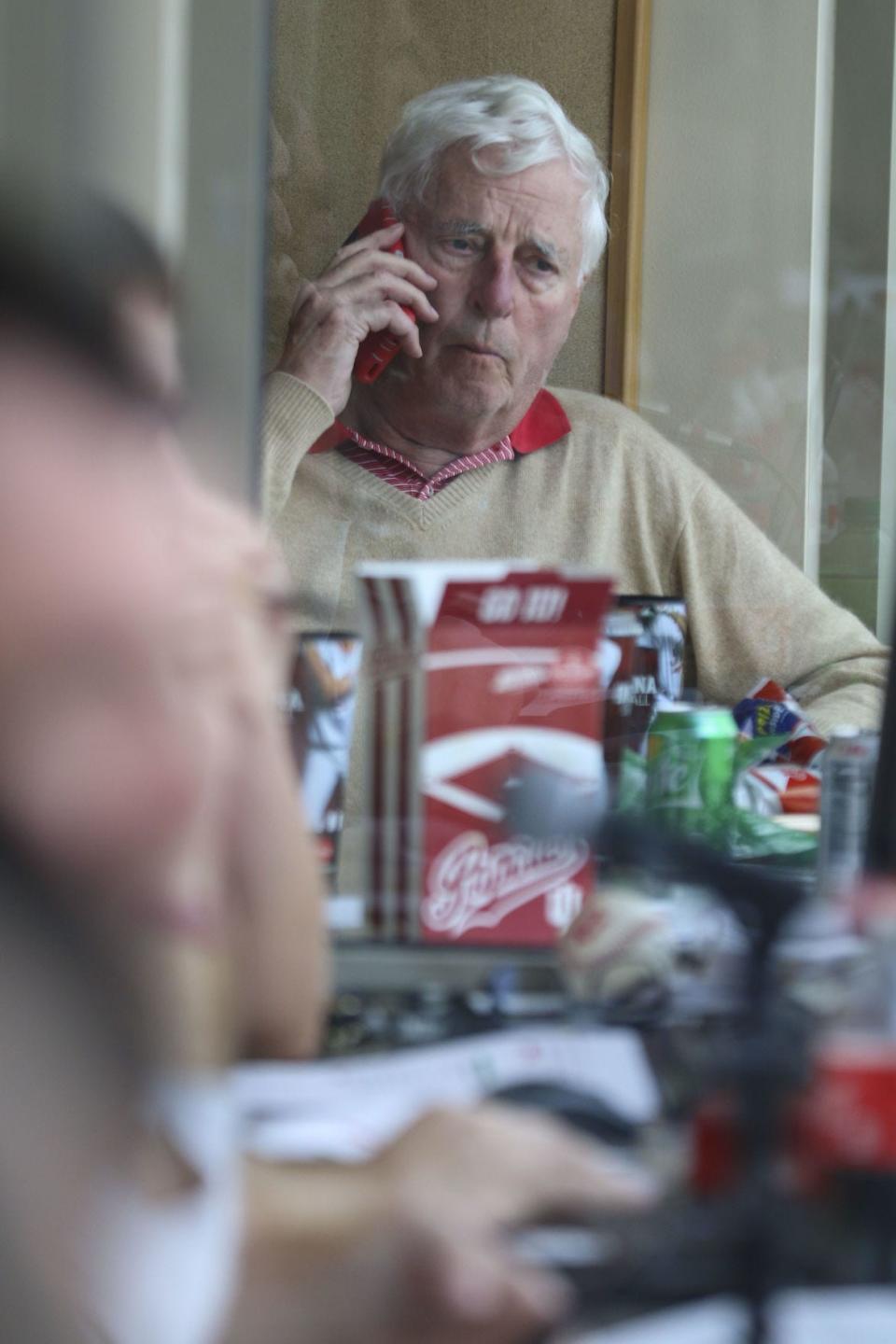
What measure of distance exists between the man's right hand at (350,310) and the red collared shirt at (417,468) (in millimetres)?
49

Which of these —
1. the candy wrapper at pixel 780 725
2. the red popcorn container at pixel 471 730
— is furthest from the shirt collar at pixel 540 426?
the red popcorn container at pixel 471 730

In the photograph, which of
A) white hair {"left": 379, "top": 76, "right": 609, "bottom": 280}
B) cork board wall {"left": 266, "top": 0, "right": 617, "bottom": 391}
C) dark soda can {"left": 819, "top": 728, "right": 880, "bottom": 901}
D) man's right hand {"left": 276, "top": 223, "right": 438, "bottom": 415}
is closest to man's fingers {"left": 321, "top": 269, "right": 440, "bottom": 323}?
man's right hand {"left": 276, "top": 223, "right": 438, "bottom": 415}

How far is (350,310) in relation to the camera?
2004 mm

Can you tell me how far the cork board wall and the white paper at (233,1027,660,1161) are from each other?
190cm

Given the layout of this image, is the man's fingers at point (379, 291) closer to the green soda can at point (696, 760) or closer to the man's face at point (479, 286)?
the man's face at point (479, 286)

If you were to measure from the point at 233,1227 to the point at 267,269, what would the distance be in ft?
1.43

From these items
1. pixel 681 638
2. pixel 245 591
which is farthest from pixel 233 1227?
pixel 681 638

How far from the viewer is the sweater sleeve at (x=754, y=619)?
1.84 metres

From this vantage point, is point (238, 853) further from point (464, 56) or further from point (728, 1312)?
point (464, 56)

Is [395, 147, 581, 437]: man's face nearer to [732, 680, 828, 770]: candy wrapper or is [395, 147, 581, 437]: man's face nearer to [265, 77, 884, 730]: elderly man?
[265, 77, 884, 730]: elderly man

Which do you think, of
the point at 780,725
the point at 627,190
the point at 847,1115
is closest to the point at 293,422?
the point at 780,725

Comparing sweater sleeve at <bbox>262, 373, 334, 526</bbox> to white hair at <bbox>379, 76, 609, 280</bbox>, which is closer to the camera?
sweater sleeve at <bbox>262, 373, 334, 526</bbox>

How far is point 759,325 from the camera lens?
2758 millimetres

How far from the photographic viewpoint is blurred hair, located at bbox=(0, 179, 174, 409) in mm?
381
